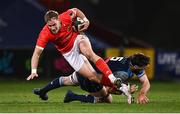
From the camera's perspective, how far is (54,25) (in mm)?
15578

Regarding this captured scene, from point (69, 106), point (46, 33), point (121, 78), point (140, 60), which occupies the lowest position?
point (69, 106)

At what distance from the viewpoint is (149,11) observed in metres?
30.4

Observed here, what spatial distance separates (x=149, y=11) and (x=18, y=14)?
18.0 feet

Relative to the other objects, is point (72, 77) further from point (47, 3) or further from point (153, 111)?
point (47, 3)

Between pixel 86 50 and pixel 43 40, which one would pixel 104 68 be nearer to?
pixel 86 50

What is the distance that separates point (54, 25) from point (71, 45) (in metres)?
0.53

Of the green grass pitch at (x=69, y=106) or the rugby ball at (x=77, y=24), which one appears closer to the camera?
the green grass pitch at (x=69, y=106)

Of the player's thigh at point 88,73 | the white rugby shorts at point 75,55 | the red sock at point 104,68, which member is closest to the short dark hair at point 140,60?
the red sock at point 104,68

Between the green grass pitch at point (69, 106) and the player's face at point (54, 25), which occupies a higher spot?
the player's face at point (54, 25)

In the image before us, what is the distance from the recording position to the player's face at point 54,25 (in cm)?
1555

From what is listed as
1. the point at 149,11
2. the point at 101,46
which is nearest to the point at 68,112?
the point at 101,46

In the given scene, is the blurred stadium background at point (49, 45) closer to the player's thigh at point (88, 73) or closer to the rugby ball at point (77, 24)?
the rugby ball at point (77, 24)

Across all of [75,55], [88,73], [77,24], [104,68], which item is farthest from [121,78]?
[77,24]

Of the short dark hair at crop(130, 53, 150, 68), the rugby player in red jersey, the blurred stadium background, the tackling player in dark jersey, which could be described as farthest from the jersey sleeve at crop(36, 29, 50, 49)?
the blurred stadium background
